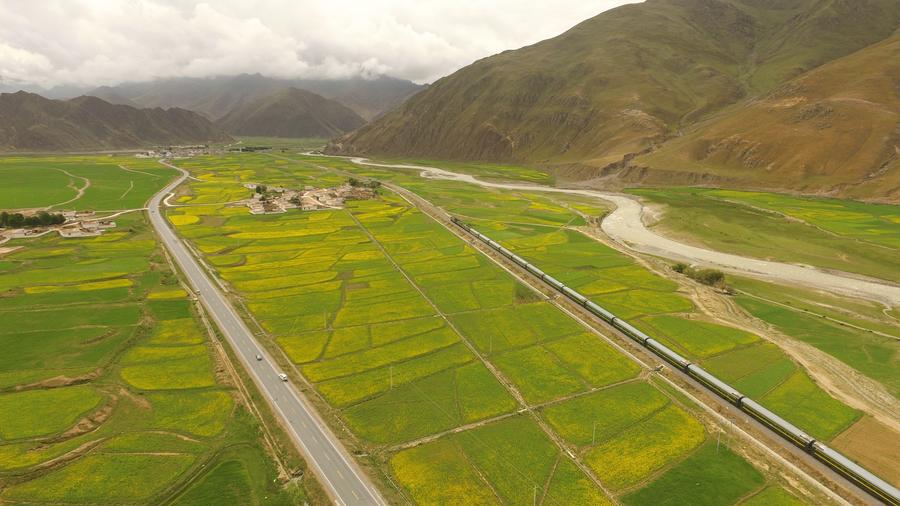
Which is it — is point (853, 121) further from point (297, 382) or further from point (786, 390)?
point (297, 382)

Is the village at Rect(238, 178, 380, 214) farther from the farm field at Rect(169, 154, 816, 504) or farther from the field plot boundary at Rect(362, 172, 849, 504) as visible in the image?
the field plot boundary at Rect(362, 172, 849, 504)

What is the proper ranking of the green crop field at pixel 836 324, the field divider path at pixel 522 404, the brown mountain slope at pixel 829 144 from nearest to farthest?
1. the field divider path at pixel 522 404
2. the green crop field at pixel 836 324
3. the brown mountain slope at pixel 829 144

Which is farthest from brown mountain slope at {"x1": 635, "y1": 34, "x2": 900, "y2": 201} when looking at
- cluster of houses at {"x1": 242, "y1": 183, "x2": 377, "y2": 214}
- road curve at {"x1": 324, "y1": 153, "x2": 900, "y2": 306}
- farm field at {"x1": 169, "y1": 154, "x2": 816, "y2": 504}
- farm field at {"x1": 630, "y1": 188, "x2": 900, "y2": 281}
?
cluster of houses at {"x1": 242, "y1": 183, "x2": 377, "y2": 214}

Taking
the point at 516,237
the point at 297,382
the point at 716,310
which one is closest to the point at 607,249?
the point at 516,237

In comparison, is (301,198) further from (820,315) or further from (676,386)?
(820,315)

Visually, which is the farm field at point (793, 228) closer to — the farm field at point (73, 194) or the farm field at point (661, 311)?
the farm field at point (661, 311)

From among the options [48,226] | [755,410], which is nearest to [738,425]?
[755,410]

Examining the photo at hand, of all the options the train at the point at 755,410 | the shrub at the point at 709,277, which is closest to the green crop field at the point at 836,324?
the shrub at the point at 709,277

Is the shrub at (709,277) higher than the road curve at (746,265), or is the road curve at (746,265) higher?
the shrub at (709,277)
